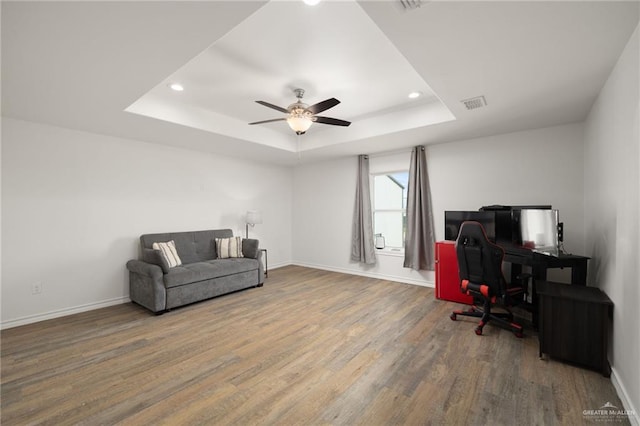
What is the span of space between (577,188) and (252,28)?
173 inches

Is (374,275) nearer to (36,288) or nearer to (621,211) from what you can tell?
(621,211)

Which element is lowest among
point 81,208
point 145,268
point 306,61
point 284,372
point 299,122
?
point 284,372

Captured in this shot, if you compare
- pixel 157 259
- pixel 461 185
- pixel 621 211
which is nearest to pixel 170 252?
pixel 157 259

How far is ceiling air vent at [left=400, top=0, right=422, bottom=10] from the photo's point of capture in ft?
4.82

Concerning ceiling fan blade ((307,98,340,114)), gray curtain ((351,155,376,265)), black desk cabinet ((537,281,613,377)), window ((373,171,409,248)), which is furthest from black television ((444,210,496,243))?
ceiling fan blade ((307,98,340,114))

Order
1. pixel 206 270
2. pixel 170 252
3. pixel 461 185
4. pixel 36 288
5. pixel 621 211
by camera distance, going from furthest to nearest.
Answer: pixel 461 185
pixel 170 252
pixel 206 270
pixel 36 288
pixel 621 211

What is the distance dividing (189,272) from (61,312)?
165cm

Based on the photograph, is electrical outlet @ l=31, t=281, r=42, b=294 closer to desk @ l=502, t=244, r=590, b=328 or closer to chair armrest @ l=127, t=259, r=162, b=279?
chair armrest @ l=127, t=259, r=162, b=279

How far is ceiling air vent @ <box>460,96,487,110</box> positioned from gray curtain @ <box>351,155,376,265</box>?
2566mm

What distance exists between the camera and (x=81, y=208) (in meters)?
3.69

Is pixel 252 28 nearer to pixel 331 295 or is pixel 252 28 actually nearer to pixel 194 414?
pixel 194 414

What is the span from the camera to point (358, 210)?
17.9ft

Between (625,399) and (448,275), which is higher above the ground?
(448,275)

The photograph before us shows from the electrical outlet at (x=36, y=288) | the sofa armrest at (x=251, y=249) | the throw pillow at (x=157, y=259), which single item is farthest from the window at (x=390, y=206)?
the electrical outlet at (x=36, y=288)
